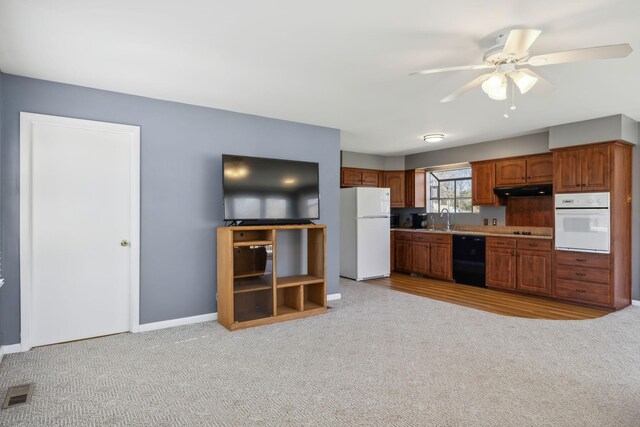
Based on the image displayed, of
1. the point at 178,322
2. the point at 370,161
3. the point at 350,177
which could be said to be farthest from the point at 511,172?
the point at 178,322

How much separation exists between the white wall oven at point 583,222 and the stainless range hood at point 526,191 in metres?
0.46

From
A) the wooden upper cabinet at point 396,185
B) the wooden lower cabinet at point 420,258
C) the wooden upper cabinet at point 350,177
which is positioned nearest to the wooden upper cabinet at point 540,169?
the wooden lower cabinet at point 420,258

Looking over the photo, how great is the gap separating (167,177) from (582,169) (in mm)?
5183

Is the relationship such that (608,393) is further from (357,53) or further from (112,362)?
(112,362)


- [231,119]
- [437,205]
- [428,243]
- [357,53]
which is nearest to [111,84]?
[231,119]

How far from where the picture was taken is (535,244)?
5.27m

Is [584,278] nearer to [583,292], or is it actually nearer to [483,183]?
[583,292]

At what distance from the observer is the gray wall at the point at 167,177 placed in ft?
10.3

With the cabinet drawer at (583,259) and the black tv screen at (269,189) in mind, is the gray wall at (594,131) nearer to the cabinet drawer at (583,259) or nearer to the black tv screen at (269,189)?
the cabinet drawer at (583,259)

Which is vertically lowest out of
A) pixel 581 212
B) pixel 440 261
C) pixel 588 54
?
pixel 440 261

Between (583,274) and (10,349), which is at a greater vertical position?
(583,274)

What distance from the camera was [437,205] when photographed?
7.67 meters

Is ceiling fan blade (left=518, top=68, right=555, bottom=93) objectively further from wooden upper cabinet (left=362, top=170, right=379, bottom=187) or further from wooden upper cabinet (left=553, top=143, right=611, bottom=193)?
wooden upper cabinet (left=362, top=170, right=379, bottom=187)

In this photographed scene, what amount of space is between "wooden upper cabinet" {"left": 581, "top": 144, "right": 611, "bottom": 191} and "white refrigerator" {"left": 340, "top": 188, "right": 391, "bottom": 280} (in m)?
3.03
